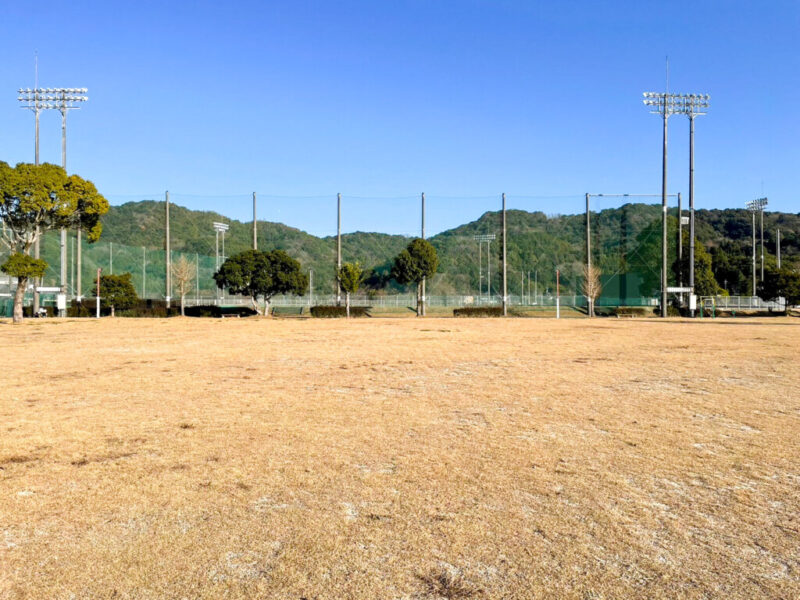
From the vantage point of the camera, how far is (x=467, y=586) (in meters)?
3.09

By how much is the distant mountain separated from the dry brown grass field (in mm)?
59455

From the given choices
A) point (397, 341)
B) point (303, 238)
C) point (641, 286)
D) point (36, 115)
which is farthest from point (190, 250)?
point (397, 341)

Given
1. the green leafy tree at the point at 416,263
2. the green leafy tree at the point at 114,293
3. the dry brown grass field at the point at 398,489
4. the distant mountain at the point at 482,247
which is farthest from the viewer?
the distant mountain at the point at 482,247

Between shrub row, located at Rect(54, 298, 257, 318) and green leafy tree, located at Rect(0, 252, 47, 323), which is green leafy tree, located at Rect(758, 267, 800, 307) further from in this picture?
green leafy tree, located at Rect(0, 252, 47, 323)

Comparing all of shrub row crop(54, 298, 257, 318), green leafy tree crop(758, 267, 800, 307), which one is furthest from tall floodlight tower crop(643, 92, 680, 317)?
Result: shrub row crop(54, 298, 257, 318)

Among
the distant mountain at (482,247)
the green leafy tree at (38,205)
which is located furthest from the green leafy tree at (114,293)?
the distant mountain at (482,247)

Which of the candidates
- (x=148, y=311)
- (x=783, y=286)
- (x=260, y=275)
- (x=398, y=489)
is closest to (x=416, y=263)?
(x=260, y=275)

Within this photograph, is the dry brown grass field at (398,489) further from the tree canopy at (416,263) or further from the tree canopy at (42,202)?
the tree canopy at (416,263)

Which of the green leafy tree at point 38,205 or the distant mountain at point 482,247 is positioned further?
the distant mountain at point 482,247

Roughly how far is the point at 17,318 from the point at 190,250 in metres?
70.4

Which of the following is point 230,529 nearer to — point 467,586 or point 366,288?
point 467,586

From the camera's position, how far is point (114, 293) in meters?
39.7

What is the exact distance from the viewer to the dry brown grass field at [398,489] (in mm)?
3197

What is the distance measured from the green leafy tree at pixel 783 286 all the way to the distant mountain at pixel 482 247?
59.5ft
